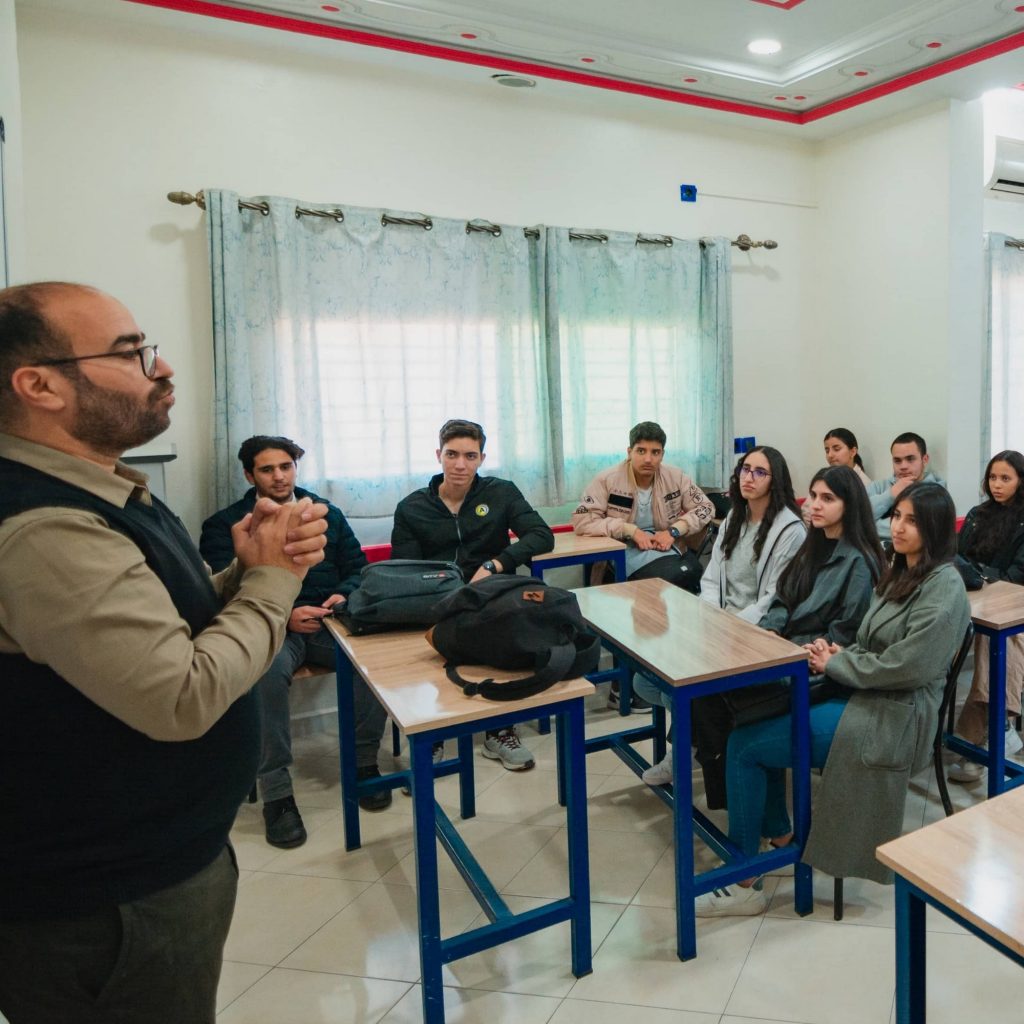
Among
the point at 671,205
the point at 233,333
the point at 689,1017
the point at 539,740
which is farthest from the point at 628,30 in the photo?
the point at 689,1017

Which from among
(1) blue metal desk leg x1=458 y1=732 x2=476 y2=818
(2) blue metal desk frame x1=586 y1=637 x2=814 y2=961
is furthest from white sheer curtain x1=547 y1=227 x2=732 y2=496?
(2) blue metal desk frame x1=586 y1=637 x2=814 y2=961

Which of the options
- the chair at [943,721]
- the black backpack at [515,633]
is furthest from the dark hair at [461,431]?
the chair at [943,721]

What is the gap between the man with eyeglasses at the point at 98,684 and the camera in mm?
899

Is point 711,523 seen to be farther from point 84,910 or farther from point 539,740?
point 84,910

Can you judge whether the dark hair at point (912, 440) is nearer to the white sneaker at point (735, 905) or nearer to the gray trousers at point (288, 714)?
the white sneaker at point (735, 905)

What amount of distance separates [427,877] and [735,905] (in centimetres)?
92

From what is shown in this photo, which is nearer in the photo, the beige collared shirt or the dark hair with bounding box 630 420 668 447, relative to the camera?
the beige collared shirt

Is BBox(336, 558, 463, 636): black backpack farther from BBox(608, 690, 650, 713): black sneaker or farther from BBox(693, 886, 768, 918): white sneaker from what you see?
BBox(608, 690, 650, 713): black sneaker

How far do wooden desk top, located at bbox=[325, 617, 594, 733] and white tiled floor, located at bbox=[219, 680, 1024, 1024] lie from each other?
74cm

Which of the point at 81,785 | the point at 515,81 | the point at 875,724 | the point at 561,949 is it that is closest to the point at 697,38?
the point at 515,81

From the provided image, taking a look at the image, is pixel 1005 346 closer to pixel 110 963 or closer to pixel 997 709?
pixel 997 709

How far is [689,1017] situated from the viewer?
181 cm

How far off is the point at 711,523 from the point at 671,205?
5.76ft

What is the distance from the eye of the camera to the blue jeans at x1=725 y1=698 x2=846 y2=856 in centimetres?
214
